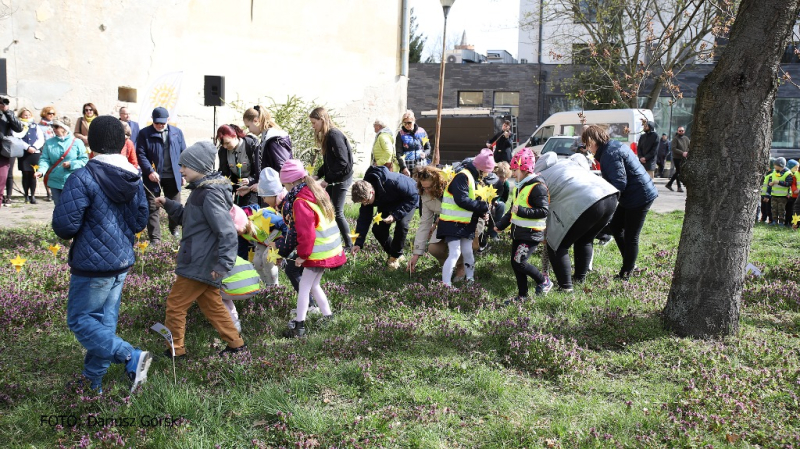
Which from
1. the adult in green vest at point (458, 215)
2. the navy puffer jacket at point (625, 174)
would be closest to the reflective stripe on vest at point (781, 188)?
the navy puffer jacket at point (625, 174)

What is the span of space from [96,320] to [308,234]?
1.77 meters

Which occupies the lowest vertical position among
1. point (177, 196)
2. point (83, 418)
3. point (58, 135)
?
point (83, 418)

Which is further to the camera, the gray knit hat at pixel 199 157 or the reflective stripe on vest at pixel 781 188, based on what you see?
the reflective stripe on vest at pixel 781 188

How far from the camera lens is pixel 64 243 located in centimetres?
941

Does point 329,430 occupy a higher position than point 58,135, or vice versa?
point 58,135

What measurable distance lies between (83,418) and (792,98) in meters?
37.3

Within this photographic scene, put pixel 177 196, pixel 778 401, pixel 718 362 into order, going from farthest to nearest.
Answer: pixel 177 196, pixel 718 362, pixel 778 401

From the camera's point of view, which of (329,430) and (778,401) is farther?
(778,401)

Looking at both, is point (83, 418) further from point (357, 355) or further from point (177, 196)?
point (177, 196)

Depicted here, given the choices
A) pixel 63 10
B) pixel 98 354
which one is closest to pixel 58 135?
pixel 63 10

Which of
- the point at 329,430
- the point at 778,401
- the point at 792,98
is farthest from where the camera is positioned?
the point at 792,98

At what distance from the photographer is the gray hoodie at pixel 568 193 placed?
260 inches

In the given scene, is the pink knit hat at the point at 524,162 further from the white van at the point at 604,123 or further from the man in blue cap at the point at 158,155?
the white van at the point at 604,123

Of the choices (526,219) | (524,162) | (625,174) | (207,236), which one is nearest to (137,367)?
(207,236)
